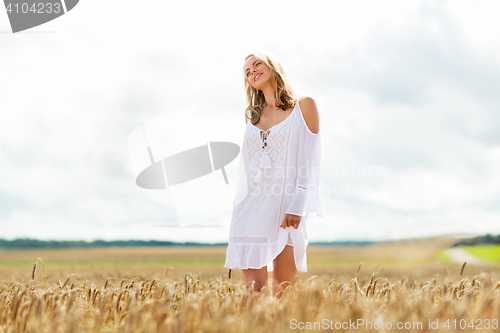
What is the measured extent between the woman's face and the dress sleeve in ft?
1.69

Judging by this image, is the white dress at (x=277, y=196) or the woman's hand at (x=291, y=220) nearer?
the woman's hand at (x=291, y=220)

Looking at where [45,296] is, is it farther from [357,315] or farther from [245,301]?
[357,315]

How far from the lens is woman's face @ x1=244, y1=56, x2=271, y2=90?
14.3ft

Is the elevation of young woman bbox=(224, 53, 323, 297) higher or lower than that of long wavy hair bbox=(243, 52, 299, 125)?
lower

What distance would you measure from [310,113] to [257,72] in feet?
2.28

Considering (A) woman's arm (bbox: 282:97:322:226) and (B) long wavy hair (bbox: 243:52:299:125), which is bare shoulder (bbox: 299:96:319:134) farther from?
(B) long wavy hair (bbox: 243:52:299:125)

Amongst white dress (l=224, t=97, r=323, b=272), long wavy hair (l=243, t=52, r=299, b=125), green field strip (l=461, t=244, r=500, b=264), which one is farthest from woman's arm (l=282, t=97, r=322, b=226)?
green field strip (l=461, t=244, r=500, b=264)

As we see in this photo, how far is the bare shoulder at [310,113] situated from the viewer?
4.17 m

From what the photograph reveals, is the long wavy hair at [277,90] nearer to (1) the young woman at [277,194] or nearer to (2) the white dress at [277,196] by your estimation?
(1) the young woman at [277,194]

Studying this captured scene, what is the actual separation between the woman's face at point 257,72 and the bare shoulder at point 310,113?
0.45 metres

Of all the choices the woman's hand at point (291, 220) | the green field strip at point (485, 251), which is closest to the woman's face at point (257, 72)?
the woman's hand at point (291, 220)

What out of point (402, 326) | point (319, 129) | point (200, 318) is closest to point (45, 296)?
point (200, 318)

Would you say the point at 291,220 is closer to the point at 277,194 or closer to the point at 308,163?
the point at 277,194

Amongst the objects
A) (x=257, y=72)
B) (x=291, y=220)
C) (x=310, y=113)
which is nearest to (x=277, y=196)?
(x=291, y=220)
